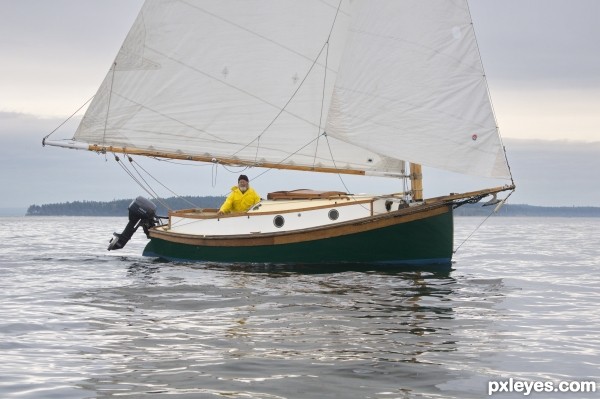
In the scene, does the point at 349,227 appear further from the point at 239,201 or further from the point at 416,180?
the point at 239,201

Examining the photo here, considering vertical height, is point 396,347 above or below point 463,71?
Answer: below

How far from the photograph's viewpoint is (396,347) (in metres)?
10.1

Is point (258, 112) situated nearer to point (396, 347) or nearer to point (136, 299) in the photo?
point (136, 299)

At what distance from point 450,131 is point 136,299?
870cm

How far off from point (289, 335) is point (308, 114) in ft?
40.1

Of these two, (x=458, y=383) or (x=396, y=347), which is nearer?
(x=458, y=383)

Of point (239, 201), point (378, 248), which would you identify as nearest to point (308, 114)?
point (239, 201)

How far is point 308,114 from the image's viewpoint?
22500 millimetres

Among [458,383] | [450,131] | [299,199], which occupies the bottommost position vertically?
[458,383]

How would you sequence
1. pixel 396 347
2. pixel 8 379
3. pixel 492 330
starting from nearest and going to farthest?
pixel 8 379
pixel 396 347
pixel 492 330

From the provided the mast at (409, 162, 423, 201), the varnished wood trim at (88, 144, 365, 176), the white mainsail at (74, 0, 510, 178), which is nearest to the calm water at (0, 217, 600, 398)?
the mast at (409, 162, 423, 201)

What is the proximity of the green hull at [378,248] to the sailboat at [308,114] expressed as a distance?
0.10 ft

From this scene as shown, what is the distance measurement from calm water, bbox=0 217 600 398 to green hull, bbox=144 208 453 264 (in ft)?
A: 3.29

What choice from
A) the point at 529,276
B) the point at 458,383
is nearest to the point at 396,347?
the point at 458,383
